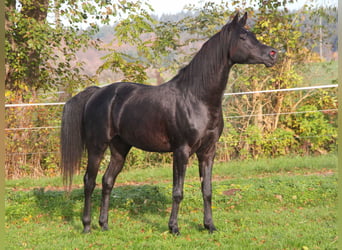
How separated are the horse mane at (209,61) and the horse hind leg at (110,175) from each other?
4.41ft

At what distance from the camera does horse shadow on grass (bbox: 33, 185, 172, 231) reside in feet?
20.8

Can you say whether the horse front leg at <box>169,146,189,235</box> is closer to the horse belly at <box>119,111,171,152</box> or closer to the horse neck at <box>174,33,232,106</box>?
the horse belly at <box>119,111,171,152</box>

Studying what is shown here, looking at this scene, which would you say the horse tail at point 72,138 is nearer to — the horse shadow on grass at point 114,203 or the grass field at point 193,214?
the grass field at point 193,214

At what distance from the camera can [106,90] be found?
18.1 feet

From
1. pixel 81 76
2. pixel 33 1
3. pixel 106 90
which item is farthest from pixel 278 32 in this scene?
pixel 106 90

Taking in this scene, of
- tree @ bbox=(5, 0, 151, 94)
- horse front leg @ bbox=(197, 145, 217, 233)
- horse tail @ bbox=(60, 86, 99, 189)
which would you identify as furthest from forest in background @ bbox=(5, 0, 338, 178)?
horse front leg @ bbox=(197, 145, 217, 233)

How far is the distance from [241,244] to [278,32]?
8046 millimetres

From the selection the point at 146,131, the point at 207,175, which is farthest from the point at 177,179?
the point at 146,131

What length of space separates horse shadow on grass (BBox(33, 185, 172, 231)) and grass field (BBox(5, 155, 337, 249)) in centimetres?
1

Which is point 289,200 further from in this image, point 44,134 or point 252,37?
point 44,134

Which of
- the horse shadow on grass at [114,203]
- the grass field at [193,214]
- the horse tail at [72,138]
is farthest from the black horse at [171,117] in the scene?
the horse shadow on grass at [114,203]

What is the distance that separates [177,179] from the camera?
15.9ft

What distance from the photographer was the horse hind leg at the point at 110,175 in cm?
539

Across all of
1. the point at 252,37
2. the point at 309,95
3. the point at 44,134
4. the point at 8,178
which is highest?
the point at 252,37
